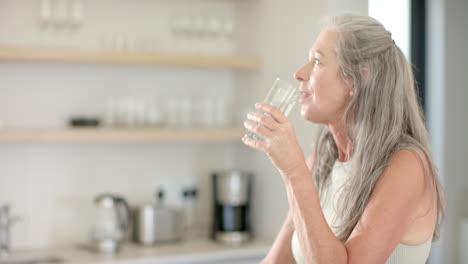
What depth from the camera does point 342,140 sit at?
5.34 feet

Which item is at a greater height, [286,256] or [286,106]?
[286,106]

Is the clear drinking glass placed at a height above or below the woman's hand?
above

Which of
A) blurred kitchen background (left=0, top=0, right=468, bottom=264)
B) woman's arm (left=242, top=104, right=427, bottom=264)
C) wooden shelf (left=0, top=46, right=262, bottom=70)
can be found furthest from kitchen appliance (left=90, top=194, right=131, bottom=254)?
woman's arm (left=242, top=104, right=427, bottom=264)

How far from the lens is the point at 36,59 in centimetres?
292

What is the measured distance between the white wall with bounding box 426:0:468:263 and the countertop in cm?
93

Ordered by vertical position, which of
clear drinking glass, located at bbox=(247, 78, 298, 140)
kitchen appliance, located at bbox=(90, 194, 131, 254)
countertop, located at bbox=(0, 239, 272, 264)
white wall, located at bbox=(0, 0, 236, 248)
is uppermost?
clear drinking glass, located at bbox=(247, 78, 298, 140)

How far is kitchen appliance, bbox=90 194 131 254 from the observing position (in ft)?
9.71

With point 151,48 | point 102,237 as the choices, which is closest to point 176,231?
point 102,237

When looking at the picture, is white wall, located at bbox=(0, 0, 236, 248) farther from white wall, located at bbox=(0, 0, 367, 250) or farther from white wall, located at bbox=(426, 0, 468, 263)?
white wall, located at bbox=(426, 0, 468, 263)

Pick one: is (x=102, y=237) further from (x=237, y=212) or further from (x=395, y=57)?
(x=395, y=57)

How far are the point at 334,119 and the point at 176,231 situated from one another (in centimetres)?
189

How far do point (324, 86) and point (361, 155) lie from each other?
0.65ft

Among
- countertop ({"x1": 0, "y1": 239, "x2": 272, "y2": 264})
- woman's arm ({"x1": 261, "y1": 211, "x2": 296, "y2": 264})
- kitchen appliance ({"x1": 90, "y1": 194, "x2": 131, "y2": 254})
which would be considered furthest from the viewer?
kitchen appliance ({"x1": 90, "y1": 194, "x2": 131, "y2": 254})

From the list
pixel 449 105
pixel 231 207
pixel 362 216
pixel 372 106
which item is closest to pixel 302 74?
pixel 372 106
